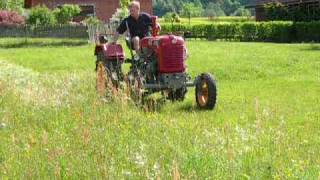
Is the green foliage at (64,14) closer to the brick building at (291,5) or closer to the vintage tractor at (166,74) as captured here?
the brick building at (291,5)

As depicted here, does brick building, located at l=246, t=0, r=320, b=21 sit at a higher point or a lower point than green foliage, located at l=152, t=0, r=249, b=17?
higher

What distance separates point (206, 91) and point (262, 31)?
94.0 ft

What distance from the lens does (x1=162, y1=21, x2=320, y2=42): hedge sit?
36219 millimetres

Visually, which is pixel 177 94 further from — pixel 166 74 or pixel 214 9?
pixel 214 9

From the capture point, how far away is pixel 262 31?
128 ft

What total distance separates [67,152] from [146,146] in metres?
0.69

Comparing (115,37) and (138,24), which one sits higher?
(138,24)

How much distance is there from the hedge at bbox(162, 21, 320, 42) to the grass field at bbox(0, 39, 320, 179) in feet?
72.1

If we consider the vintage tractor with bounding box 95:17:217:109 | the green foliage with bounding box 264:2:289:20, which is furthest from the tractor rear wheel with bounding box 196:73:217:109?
the green foliage with bounding box 264:2:289:20

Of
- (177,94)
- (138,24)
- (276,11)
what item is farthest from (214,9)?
(177,94)

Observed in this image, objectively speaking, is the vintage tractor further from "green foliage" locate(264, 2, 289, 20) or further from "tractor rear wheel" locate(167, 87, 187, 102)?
"green foliage" locate(264, 2, 289, 20)

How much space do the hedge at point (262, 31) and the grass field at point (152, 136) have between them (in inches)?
865

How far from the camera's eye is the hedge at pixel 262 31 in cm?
3622

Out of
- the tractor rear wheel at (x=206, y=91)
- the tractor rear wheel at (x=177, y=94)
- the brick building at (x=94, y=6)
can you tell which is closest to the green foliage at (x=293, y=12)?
the brick building at (x=94, y=6)
